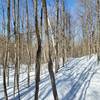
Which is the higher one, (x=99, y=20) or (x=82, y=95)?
Answer: (x=99, y=20)

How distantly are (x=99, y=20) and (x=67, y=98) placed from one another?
9.05m

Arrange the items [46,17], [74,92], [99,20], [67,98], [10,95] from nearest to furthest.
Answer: [46,17], [67,98], [74,92], [10,95], [99,20]

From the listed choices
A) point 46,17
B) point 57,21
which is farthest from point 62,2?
point 46,17

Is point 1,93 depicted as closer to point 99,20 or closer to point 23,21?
point 23,21

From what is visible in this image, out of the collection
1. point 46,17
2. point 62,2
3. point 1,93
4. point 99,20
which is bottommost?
point 1,93

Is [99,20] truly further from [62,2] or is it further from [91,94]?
[91,94]

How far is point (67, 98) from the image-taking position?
12828 millimetres

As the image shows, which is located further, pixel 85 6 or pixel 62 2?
pixel 85 6

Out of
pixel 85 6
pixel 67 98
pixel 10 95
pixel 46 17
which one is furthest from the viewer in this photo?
pixel 85 6

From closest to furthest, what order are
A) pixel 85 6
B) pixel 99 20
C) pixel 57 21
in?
pixel 57 21 < pixel 99 20 < pixel 85 6

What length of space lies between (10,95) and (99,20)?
9156 mm

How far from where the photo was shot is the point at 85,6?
2753 centimetres

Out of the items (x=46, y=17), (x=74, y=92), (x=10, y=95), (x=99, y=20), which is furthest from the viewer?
(x=99, y=20)

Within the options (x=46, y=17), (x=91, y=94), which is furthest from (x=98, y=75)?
(x=46, y=17)
